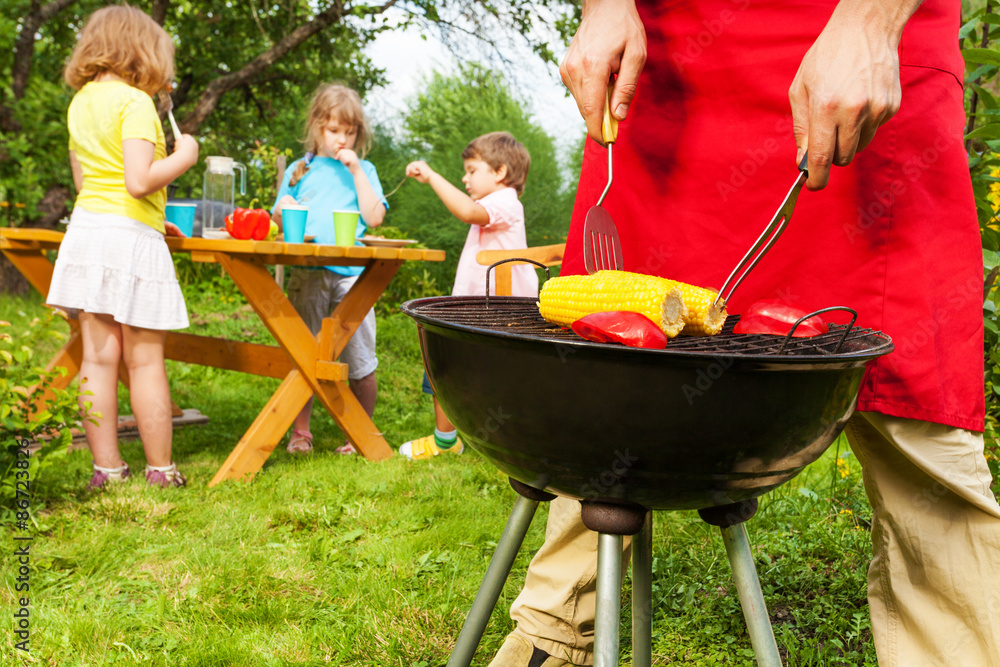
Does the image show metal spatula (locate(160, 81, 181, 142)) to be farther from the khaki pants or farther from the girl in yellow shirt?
the khaki pants

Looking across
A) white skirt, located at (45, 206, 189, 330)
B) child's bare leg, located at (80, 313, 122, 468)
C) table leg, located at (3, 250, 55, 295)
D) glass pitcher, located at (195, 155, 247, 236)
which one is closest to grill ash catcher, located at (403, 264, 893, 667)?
white skirt, located at (45, 206, 189, 330)

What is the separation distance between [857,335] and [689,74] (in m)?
0.65

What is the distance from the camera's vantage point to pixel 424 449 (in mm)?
3832

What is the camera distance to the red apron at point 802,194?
1262 millimetres

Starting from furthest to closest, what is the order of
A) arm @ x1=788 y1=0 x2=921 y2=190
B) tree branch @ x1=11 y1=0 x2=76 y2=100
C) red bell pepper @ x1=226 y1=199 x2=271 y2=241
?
tree branch @ x1=11 y1=0 x2=76 y2=100 < red bell pepper @ x1=226 y1=199 x2=271 y2=241 < arm @ x1=788 y1=0 x2=921 y2=190

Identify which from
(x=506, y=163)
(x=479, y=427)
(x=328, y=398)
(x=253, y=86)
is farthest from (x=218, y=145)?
(x=479, y=427)

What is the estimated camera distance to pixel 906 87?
1276mm

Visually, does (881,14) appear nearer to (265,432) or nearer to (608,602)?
(608,602)

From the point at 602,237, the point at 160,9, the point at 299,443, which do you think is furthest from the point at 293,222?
the point at 160,9

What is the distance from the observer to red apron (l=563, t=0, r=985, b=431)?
1.26 meters

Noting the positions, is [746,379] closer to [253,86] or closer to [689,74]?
[689,74]

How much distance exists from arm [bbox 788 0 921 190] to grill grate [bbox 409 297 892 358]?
9.4 inches

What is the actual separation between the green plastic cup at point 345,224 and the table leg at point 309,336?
241 mm

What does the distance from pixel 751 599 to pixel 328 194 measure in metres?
3.46
